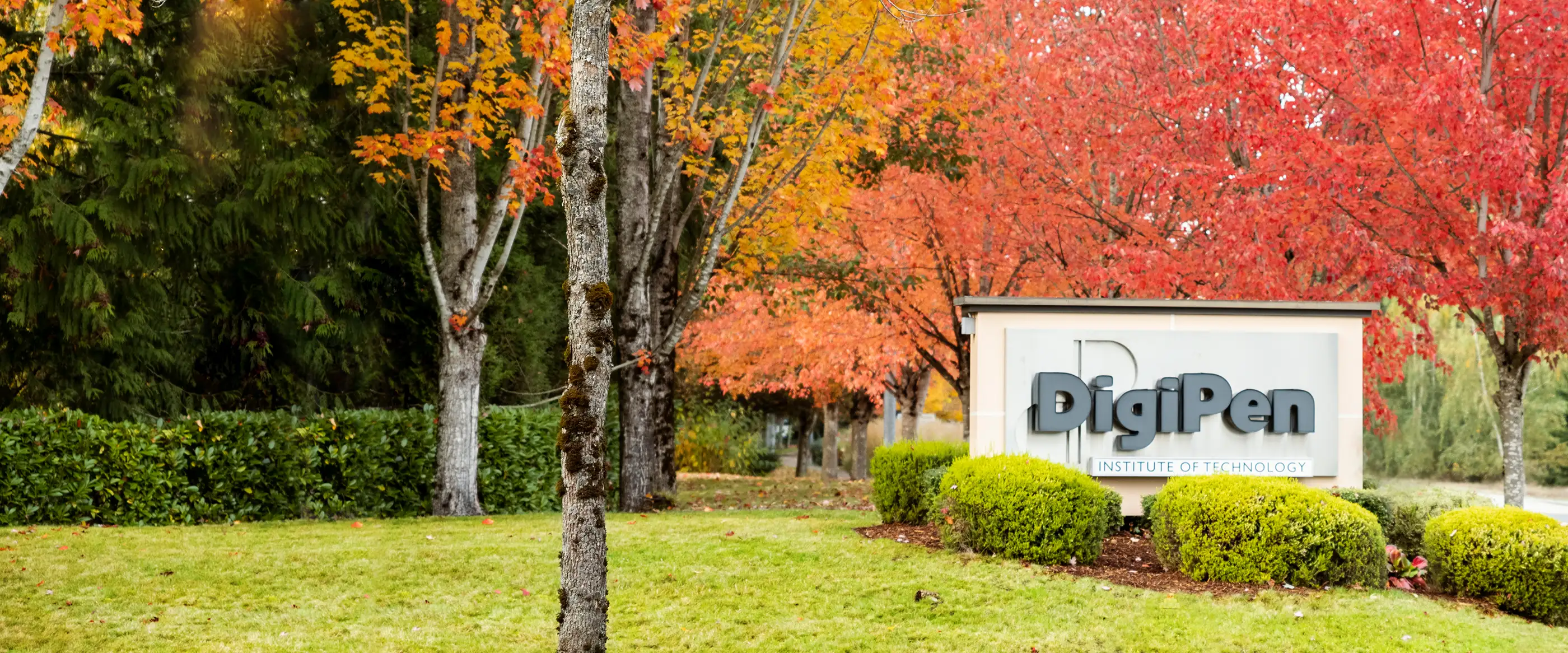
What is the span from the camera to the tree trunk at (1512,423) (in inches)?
412

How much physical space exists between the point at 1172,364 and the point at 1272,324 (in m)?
0.94

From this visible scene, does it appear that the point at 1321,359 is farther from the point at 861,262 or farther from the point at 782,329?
the point at 782,329

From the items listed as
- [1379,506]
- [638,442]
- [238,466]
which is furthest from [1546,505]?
[238,466]

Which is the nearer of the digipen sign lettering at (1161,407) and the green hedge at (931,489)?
the green hedge at (931,489)

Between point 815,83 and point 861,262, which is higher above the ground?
point 815,83

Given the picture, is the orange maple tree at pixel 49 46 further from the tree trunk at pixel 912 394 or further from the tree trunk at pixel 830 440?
the tree trunk at pixel 830 440

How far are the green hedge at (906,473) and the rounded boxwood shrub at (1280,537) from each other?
2.76 meters

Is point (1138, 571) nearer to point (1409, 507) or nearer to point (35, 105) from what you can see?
point (1409, 507)

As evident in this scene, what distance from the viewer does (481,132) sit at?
476 inches

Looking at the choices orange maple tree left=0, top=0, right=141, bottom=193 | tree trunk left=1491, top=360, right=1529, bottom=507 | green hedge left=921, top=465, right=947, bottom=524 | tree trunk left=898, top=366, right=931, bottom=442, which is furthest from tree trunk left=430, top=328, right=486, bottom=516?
tree trunk left=898, top=366, right=931, bottom=442

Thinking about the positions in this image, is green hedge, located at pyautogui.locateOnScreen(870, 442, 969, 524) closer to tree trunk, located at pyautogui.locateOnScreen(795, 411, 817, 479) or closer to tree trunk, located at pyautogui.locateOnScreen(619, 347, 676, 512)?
tree trunk, located at pyautogui.locateOnScreen(619, 347, 676, 512)

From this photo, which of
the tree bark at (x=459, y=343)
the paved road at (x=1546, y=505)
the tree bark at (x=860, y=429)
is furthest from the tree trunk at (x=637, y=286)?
the paved road at (x=1546, y=505)

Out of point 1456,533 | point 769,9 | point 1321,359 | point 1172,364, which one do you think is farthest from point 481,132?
point 1456,533

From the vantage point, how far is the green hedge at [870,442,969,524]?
993 centimetres
